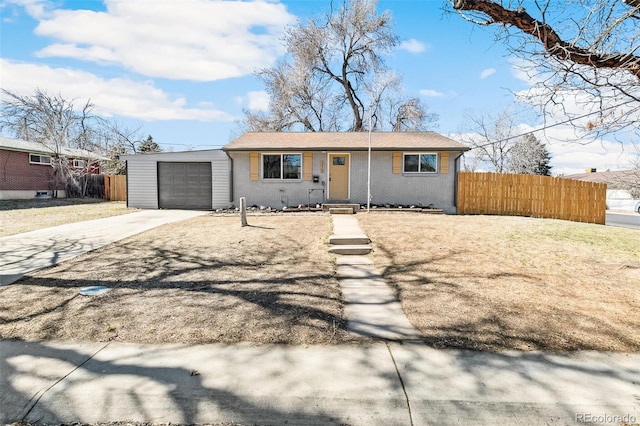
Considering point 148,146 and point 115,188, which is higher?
point 148,146

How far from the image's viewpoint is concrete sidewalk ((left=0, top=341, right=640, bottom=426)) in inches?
85.5

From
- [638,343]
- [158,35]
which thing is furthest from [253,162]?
[638,343]

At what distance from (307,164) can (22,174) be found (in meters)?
19.3

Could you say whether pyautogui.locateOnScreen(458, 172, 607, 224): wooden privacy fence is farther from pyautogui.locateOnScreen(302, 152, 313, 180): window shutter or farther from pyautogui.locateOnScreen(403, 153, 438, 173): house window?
pyautogui.locateOnScreen(302, 152, 313, 180): window shutter

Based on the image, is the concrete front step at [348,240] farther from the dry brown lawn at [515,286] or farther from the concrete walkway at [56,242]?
the concrete walkway at [56,242]

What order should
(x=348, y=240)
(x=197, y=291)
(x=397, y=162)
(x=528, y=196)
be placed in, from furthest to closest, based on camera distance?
(x=528, y=196)
(x=397, y=162)
(x=348, y=240)
(x=197, y=291)

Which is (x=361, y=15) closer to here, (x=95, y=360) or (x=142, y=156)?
(x=142, y=156)

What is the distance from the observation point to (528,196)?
46.6ft

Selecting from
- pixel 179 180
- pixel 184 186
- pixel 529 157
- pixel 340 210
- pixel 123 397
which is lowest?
pixel 123 397

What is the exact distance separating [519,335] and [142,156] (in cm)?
1586

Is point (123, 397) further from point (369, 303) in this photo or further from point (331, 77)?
point (331, 77)

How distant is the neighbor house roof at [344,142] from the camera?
13.6m

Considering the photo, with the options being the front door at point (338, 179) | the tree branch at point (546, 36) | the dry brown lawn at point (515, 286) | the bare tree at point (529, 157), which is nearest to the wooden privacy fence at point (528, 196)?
the front door at point (338, 179)

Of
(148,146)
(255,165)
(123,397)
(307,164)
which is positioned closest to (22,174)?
(148,146)
